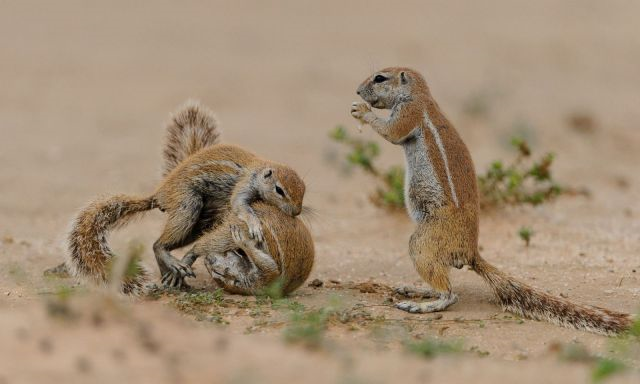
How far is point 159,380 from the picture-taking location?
4.28 m

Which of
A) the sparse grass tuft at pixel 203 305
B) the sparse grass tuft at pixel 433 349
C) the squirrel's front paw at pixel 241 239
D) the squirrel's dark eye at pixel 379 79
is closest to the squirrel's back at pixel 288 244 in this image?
the squirrel's front paw at pixel 241 239

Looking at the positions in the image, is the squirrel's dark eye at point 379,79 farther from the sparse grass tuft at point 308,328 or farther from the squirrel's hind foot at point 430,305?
the sparse grass tuft at point 308,328

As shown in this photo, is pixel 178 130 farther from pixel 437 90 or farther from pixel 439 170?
pixel 437 90

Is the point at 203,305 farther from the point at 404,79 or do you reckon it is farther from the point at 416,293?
the point at 404,79

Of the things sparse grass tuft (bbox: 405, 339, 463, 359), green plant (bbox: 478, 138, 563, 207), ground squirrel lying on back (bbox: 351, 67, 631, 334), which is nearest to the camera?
sparse grass tuft (bbox: 405, 339, 463, 359)

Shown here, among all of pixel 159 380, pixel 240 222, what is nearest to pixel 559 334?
pixel 240 222

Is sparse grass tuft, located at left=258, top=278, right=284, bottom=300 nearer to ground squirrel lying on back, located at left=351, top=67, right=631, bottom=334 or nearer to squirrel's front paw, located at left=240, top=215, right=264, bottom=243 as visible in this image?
squirrel's front paw, located at left=240, top=215, right=264, bottom=243

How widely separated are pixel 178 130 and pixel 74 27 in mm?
13892

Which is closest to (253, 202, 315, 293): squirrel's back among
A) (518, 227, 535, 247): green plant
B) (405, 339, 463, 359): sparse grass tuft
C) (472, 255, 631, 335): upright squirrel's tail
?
(472, 255, 631, 335): upright squirrel's tail

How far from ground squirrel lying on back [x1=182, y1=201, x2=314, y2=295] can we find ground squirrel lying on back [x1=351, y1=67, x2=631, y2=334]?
0.83 metres

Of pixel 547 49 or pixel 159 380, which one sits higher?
pixel 547 49

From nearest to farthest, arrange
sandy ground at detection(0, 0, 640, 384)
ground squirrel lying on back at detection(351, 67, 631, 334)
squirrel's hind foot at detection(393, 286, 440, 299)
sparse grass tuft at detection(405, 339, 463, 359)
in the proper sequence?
sandy ground at detection(0, 0, 640, 384) < sparse grass tuft at detection(405, 339, 463, 359) < ground squirrel lying on back at detection(351, 67, 631, 334) < squirrel's hind foot at detection(393, 286, 440, 299)

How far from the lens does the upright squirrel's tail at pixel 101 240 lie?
23.0ft

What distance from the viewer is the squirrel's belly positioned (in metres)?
7.08
